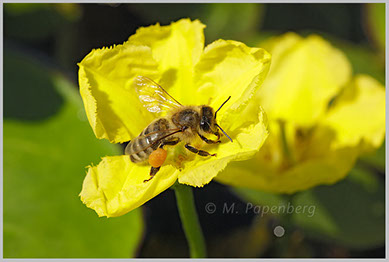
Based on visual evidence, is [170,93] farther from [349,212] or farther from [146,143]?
[349,212]

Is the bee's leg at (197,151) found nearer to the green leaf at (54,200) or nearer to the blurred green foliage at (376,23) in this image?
the green leaf at (54,200)

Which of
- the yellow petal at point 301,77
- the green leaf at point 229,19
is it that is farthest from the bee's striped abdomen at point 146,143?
the green leaf at point 229,19

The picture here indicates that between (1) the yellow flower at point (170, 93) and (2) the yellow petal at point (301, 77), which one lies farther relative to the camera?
(2) the yellow petal at point (301, 77)

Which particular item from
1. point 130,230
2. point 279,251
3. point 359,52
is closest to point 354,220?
point 279,251

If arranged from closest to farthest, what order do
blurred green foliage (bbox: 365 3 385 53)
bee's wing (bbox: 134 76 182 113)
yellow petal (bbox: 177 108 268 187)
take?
1. yellow petal (bbox: 177 108 268 187)
2. bee's wing (bbox: 134 76 182 113)
3. blurred green foliage (bbox: 365 3 385 53)

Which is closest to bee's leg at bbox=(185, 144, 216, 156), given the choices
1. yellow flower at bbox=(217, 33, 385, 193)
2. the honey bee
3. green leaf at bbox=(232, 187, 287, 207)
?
the honey bee

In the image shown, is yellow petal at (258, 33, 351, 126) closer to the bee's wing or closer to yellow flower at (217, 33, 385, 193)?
yellow flower at (217, 33, 385, 193)
